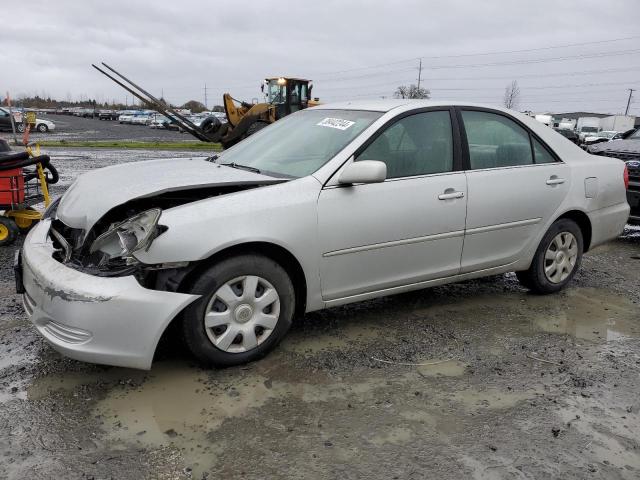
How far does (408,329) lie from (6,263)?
3.98 metres

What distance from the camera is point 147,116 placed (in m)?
55.3

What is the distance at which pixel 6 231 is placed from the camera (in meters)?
6.03

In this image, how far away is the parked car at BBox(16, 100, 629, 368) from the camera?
9.71 ft

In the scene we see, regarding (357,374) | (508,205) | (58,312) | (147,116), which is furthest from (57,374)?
(147,116)

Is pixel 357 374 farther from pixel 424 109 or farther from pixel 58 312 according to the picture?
pixel 424 109

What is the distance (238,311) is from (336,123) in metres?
1.63

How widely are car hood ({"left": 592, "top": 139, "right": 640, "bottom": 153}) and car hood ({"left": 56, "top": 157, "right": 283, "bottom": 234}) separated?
596cm

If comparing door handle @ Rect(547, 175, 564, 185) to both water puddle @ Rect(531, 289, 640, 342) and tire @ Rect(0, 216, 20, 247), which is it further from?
tire @ Rect(0, 216, 20, 247)

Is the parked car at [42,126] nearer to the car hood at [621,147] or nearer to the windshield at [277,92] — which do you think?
the windshield at [277,92]

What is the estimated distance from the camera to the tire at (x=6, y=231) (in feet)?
19.7

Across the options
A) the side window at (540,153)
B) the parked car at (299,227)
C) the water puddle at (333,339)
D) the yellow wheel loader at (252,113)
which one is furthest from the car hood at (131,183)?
the yellow wheel loader at (252,113)

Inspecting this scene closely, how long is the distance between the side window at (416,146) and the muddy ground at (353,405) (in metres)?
1.17

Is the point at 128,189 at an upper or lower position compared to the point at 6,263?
upper

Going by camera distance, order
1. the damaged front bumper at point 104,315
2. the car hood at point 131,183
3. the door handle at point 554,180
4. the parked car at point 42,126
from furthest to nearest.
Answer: the parked car at point 42,126 → the door handle at point 554,180 → the car hood at point 131,183 → the damaged front bumper at point 104,315
